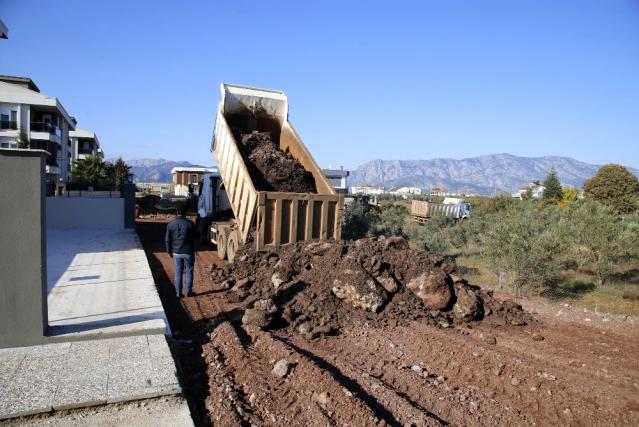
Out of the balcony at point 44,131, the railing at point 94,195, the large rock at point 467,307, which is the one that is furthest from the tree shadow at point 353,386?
the balcony at point 44,131

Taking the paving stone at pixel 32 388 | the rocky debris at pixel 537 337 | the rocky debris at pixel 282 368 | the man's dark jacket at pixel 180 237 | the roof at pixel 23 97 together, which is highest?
the roof at pixel 23 97

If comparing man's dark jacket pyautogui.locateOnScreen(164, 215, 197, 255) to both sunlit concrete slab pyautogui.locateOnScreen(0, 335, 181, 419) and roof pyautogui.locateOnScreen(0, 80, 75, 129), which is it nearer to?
sunlit concrete slab pyautogui.locateOnScreen(0, 335, 181, 419)

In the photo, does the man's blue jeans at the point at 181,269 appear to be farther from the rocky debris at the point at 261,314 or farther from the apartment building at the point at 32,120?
the apartment building at the point at 32,120

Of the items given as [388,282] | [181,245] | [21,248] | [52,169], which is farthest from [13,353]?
[52,169]

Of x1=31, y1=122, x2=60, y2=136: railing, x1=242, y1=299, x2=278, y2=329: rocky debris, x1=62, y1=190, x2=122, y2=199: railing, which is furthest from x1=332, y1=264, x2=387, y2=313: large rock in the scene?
x1=31, y1=122, x2=60, y2=136: railing

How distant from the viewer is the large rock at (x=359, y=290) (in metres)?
7.27

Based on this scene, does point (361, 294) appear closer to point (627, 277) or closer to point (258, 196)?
point (258, 196)

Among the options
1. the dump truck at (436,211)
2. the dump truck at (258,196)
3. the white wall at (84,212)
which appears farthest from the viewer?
the dump truck at (436,211)

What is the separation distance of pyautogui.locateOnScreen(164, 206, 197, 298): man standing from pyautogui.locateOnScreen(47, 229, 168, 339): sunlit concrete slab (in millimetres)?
567

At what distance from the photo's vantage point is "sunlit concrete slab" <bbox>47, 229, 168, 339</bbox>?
5.80 meters

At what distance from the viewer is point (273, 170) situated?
1109 cm

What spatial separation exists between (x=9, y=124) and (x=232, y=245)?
113ft

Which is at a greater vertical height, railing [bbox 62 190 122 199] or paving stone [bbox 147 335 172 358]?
railing [bbox 62 190 122 199]

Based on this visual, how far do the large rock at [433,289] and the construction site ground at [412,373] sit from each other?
0.56 metres
